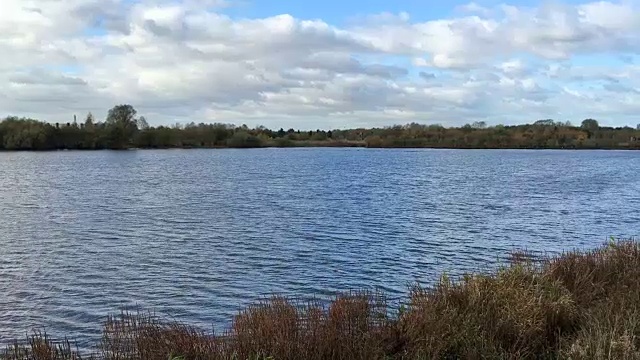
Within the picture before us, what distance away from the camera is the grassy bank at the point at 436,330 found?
8422mm

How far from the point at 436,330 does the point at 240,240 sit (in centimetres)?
1702

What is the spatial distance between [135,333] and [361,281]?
10.0 meters

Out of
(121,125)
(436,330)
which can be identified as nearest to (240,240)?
(436,330)

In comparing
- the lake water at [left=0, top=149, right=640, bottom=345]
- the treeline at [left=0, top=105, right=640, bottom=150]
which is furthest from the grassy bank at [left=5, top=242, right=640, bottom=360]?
the treeline at [left=0, top=105, right=640, bottom=150]

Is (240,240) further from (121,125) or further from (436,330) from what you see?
(121,125)

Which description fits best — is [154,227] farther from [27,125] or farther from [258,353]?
[27,125]

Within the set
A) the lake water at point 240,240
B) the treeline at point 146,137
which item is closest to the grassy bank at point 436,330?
the lake water at point 240,240

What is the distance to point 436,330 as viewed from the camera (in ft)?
30.8

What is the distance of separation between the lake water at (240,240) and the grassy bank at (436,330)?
500cm

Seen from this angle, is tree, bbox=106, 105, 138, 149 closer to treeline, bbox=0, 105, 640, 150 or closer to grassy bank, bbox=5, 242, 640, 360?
treeline, bbox=0, 105, 640, 150

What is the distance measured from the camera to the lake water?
16859 millimetres

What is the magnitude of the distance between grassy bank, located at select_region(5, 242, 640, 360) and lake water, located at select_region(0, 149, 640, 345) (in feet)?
16.4

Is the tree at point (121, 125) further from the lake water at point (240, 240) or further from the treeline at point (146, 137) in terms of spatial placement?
the lake water at point (240, 240)

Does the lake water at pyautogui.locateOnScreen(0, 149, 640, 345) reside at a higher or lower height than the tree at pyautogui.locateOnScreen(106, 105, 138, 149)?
lower
